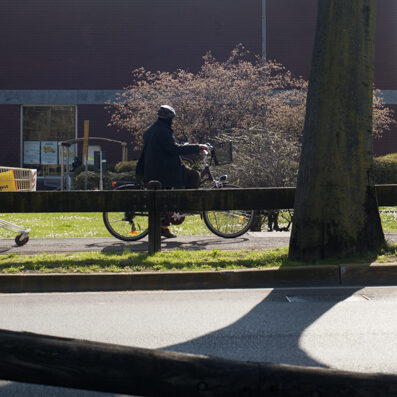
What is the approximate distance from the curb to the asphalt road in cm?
24

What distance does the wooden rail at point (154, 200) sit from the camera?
776 centimetres

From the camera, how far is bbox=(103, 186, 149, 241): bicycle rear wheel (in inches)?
374

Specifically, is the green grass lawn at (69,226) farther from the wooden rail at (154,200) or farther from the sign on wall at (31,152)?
the sign on wall at (31,152)

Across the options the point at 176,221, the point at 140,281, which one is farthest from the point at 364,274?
the point at 176,221

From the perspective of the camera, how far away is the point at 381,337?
4.55 meters

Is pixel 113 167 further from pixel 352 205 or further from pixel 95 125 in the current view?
pixel 352 205

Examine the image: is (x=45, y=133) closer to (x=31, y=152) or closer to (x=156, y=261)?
(x=31, y=152)

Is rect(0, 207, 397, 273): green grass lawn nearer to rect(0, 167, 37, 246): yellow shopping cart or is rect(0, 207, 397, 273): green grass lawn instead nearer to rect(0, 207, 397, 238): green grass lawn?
rect(0, 167, 37, 246): yellow shopping cart

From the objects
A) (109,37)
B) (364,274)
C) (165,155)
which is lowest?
(364,274)

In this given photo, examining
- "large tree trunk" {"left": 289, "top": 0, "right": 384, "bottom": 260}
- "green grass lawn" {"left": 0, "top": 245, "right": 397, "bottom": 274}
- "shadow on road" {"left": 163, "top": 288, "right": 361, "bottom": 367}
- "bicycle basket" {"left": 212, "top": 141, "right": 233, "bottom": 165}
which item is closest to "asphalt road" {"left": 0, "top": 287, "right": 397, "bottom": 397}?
"shadow on road" {"left": 163, "top": 288, "right": 361, "bottom": 367}

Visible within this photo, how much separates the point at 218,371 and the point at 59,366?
0.52m

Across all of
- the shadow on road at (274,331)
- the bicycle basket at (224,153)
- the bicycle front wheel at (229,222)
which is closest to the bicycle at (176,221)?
the bicycle front wheel at (229,222)

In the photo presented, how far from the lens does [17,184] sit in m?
11.5

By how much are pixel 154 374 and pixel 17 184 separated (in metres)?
10.3
